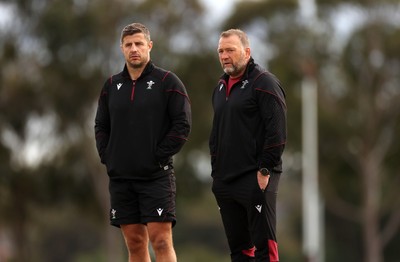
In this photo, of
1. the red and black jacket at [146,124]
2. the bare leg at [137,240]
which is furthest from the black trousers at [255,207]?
the bare leg at [137,240]

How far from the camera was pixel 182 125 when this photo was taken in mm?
8562

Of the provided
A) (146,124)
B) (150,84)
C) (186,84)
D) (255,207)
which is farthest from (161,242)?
(186,84)

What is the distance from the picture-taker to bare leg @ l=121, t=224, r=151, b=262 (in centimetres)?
861

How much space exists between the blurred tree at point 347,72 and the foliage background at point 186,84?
49mm

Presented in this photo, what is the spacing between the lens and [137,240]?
28.3ft

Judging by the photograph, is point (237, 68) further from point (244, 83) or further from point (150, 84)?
point (150, 84)

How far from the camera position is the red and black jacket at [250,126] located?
823 centimetres

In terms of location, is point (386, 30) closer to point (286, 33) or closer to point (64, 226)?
point (286, 33)

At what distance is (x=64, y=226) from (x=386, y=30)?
28.5 meters

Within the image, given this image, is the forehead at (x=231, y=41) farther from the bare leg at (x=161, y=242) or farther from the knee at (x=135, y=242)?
the knee at (x=135, y=242)

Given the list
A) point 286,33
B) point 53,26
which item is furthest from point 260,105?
point 286,33

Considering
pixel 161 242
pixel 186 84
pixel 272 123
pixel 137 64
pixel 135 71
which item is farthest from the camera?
pixel 186 84

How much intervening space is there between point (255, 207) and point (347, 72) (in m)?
32.4

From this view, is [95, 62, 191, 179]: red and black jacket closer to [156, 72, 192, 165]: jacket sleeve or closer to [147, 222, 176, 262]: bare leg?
[156, 72, 192, 165]: jacket sleeve
